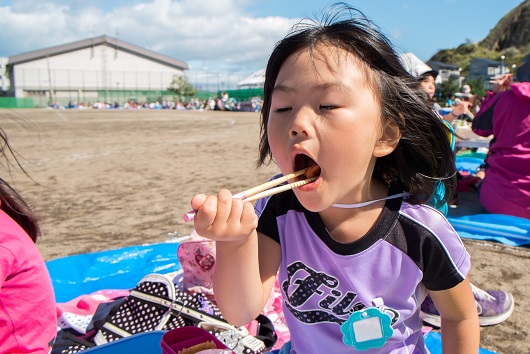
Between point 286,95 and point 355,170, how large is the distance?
0.26 meters

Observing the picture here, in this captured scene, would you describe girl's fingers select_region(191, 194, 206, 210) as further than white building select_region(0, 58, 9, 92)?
No

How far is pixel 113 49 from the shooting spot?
52.8 metres

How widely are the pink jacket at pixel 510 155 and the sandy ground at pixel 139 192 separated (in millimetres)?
444

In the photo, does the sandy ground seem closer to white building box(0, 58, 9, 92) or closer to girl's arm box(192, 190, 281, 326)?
girl's arm box(192, 190, 281, 326)

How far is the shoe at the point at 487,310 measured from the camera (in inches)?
93.2

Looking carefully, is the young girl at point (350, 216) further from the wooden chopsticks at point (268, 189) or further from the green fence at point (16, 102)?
the green fence at point (16, 102)

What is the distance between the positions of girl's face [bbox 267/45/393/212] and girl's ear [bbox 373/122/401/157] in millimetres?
64

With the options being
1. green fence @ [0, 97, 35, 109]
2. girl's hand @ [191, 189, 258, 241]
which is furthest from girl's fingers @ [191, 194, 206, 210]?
green fence @ [0, 97, 35, 109]

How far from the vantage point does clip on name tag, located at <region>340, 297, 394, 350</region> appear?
4.12ft

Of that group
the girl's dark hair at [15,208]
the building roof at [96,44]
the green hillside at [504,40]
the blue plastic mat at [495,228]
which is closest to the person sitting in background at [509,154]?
the blue plastic mat at [495,228]

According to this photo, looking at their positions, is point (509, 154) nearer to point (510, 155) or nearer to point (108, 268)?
point (510, 155)

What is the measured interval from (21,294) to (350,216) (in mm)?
1072

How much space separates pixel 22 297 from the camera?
1452mm

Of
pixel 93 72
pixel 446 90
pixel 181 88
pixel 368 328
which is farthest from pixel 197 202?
pixel 93 72
